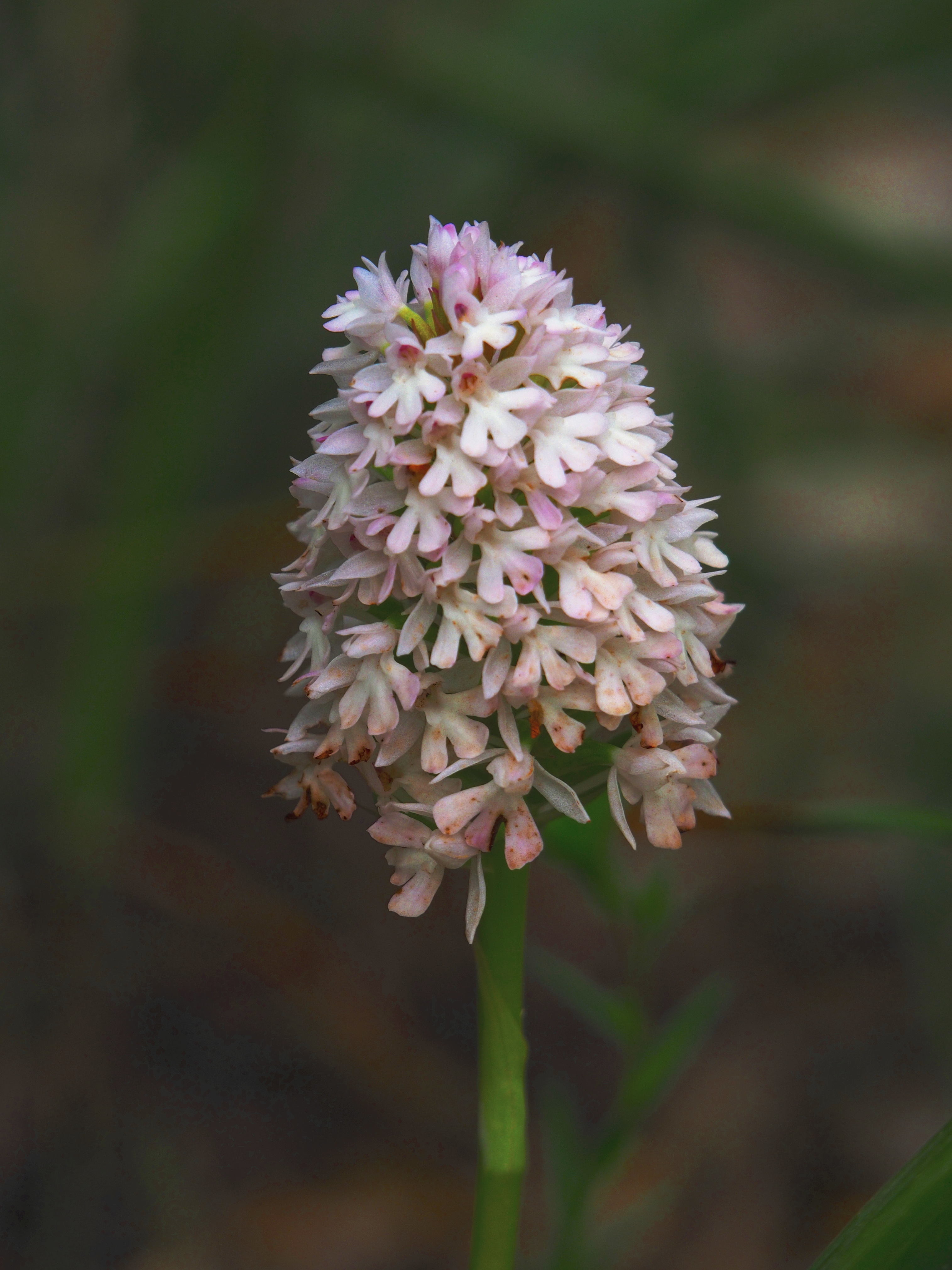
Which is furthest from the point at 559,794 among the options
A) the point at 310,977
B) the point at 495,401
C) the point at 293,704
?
the point at 293,704

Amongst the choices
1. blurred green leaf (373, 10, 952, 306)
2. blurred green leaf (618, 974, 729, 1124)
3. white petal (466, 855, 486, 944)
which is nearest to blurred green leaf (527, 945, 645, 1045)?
blurred green leaf (618, 974, 729, 1124)

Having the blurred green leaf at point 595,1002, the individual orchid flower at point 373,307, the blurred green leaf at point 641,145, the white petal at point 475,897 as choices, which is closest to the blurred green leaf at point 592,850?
the blurred green leaf at point 595,1002

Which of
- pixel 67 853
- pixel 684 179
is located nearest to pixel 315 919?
pixel 67 853

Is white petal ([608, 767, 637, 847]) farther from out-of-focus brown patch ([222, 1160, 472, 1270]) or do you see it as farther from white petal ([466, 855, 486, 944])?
out-of-focus brown patch ([222, 1160, 472, 1270])

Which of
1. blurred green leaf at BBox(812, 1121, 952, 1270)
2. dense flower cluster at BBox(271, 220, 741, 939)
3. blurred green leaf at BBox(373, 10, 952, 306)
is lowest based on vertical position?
blurred green leaf at BBox(812, 1121, 952, 1270)

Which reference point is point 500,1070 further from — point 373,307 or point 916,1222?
point 373,307

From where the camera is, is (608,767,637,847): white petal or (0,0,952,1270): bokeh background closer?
(608,767,637,847): white petal
